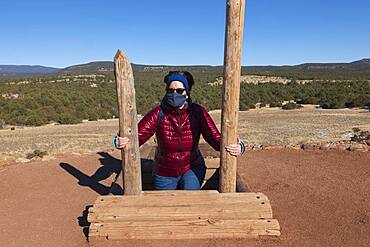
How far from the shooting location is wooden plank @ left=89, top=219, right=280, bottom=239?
3887 mm

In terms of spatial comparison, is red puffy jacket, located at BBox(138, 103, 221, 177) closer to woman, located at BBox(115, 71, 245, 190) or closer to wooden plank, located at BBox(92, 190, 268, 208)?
woman, located at BBox(115, 71, 245, 190)

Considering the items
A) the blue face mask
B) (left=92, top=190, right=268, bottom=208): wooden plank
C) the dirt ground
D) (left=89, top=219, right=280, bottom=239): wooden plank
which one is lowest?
the dirt ground

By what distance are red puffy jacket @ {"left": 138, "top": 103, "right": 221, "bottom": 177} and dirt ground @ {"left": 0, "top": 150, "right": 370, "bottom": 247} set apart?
3.23ft

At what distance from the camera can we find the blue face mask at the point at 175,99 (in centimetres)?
415

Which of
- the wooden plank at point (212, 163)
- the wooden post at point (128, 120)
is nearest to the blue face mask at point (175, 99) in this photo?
the wooden post at point (128, 120)

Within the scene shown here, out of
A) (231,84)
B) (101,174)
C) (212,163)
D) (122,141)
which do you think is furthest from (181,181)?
(101,174)

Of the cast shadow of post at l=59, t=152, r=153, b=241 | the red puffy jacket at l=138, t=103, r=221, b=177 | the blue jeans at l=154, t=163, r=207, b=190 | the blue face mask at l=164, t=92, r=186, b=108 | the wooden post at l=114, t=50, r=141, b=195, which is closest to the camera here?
the wooden post at l=114, t=50, r=141, b=195

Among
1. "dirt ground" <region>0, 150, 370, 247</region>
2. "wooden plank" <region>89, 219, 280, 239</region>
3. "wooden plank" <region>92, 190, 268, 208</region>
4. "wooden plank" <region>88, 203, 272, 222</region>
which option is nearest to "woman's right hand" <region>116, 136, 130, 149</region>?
"wooden plank" <region>92, 190, 268, 208</region>

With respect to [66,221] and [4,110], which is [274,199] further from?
[4,110]

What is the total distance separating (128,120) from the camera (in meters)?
4.04

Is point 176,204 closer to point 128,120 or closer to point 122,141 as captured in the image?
point 122,141

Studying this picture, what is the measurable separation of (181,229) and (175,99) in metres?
1.30

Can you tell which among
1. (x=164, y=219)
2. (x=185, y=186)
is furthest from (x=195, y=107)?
(x=164, y=219)

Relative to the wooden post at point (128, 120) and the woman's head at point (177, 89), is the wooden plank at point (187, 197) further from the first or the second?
the woman's head at point (177, 89)
